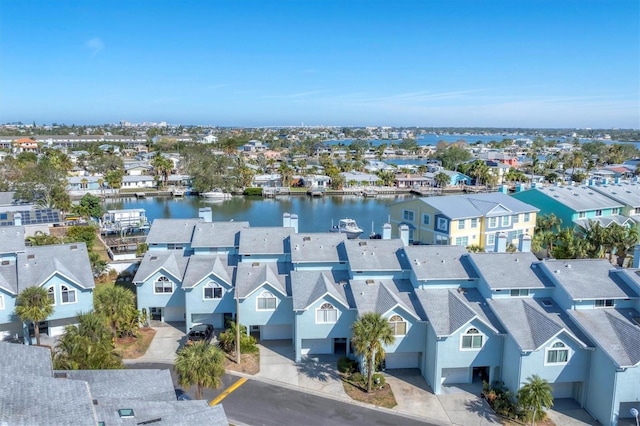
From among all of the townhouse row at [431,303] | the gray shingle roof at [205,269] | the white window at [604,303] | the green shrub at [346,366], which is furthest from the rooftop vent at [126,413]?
the white window at [604,303]

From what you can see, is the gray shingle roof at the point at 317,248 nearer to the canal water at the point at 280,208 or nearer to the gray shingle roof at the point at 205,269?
the gray shingle roof at the point at 205,269

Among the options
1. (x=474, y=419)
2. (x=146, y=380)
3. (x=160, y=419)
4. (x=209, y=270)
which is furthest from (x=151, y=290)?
(x=474, y=419)

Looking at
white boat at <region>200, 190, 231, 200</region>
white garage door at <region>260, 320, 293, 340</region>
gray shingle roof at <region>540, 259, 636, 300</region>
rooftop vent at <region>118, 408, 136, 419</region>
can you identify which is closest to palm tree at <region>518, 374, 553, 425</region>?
gray shingle roof at <region>540, 259, 636, 300</region>

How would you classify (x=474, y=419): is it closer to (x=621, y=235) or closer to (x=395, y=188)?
(x=621, y=235)

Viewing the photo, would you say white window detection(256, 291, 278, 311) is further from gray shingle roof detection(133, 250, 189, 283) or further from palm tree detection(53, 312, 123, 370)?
palm tree detection(53, 312, 123, 370)

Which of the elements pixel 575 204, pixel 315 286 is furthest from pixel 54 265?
pixel 575 204

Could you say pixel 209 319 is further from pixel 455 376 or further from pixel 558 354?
pixel 558 354
